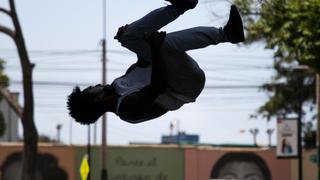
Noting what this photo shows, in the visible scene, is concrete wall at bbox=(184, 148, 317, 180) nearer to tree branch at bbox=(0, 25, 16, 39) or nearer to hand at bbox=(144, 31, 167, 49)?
tree branch at bbox=(0, 25, 16, 39)

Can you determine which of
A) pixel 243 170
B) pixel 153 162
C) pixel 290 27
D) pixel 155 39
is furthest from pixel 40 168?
pixel 155 39

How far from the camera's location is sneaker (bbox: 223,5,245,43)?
4625mm

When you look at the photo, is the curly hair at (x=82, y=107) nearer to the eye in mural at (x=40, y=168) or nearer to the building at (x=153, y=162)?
the building at (x=153, y=162)

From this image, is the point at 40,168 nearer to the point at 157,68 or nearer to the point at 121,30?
the point at 121,30

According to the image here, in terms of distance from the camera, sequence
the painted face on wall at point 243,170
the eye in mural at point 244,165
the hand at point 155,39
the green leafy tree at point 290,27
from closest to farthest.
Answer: the hand at point 155,39 → the green leafy tree at point 290,27 → the eye in mural at point 244,165 → the painted face on wall at point 243,170

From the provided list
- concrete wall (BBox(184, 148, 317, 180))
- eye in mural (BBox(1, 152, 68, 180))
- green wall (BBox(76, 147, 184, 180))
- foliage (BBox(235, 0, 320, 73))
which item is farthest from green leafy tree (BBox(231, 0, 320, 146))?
eye in mural (BBox(1, 152, 68, 180))

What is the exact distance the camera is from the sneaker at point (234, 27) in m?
4.62

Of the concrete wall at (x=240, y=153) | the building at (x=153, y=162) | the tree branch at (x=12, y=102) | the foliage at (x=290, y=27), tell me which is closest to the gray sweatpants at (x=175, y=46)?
the foliage at (x=290, y=27)

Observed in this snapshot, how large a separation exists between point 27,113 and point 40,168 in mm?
19379

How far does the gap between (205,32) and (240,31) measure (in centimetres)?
25

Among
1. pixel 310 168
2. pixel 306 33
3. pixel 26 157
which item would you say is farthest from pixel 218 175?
pixel 306 33

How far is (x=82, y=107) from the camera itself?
15.7ft

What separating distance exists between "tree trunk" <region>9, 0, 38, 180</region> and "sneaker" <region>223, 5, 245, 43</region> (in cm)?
2394

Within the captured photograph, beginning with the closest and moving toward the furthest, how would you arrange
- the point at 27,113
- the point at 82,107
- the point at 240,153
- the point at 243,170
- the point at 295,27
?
the point at 82,107, the point at 295,27, the point at 27,113, the point at 240,153, the point at 243,170
